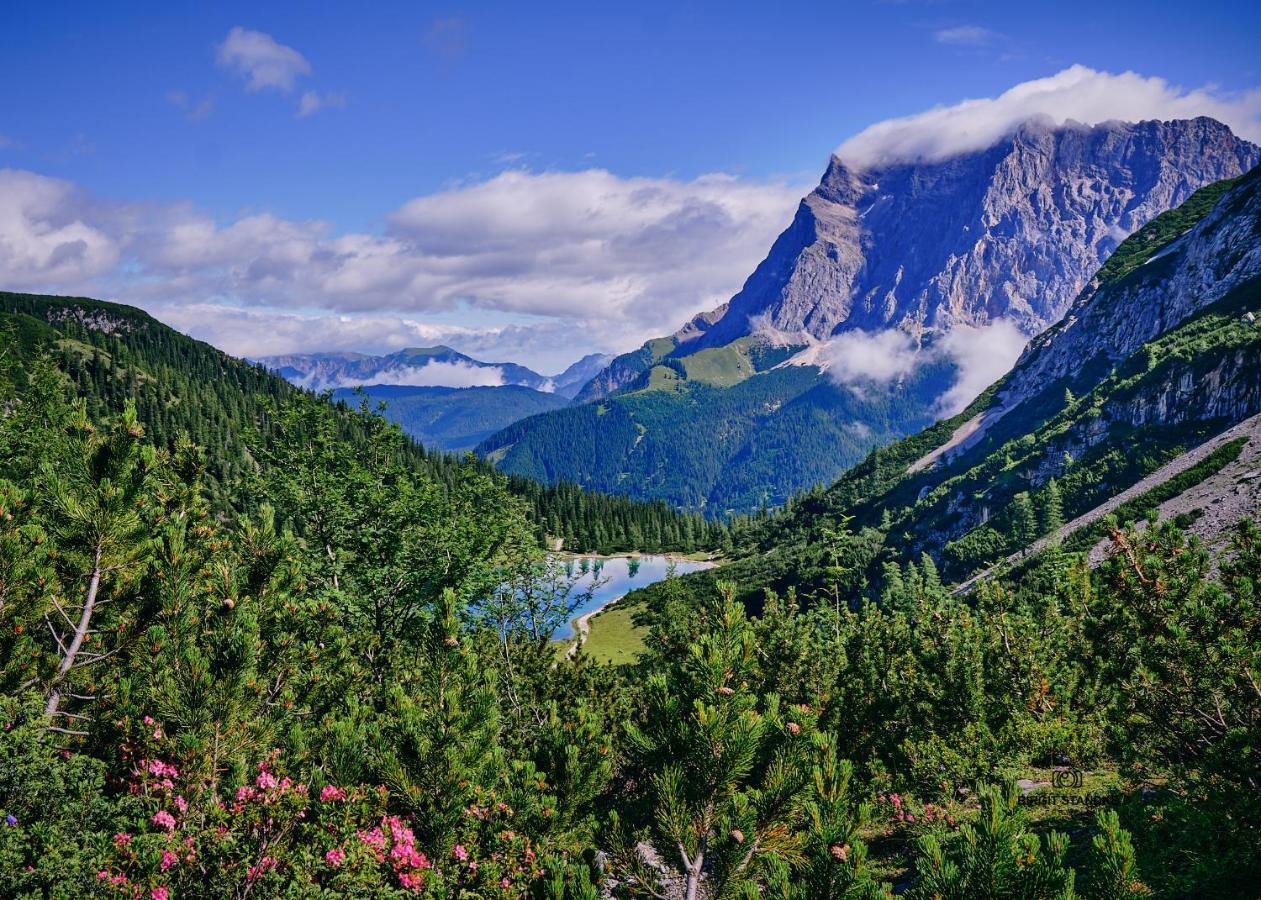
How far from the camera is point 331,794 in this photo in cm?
724

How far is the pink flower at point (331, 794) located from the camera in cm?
722

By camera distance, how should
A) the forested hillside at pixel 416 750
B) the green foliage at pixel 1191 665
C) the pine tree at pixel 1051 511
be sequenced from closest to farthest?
the forested hillside at pixel 416 750
the green foliage at pixel 1191 665
the pine tree at pixel 1051 511

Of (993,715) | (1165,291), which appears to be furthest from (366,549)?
(1165,291)

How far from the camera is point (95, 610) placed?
9547mm

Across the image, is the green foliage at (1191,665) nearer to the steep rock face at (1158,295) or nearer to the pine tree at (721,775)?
the pine tree at (721,775)

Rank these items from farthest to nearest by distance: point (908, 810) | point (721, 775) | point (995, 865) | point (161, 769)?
point (908, 810), point (721, 775), point (161, 769), point (995, 865)

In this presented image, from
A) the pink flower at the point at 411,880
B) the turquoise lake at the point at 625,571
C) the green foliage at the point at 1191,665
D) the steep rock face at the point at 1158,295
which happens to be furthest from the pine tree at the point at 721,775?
the steep rock face at the point at 1158,295

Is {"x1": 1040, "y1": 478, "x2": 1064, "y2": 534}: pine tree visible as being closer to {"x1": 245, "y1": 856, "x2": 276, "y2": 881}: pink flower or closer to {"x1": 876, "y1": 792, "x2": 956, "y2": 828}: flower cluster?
{"x1": 876, "y1": 792, "x2": 956, "y2": 828}: flower cluster

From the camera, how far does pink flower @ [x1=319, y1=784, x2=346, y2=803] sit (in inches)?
284

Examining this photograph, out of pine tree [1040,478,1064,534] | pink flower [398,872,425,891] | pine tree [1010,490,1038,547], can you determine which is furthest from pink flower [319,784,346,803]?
pine tree [1010,490,1038,547]

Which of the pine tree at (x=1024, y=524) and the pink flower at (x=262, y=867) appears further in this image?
the pine tree at (x=1024, y=524)

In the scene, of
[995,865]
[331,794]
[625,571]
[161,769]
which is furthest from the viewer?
[625,571]

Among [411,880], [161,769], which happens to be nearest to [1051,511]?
[411,880]

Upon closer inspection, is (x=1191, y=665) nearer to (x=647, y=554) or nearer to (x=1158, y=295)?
(x=1158, y=295)
